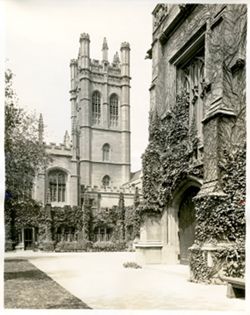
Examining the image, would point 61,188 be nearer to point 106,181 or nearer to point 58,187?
point 58,187

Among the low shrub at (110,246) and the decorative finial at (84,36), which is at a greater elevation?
the decorative finial at (84,36)

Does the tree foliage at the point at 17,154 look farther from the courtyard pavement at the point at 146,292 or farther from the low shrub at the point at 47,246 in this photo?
the low shrub at the point at 47,246

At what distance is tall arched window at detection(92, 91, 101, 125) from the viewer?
21069 millimetres

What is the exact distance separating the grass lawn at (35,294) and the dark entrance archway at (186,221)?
11.1ft

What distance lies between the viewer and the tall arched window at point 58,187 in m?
19.4

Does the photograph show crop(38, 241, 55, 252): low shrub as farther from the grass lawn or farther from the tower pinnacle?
the grass lawn

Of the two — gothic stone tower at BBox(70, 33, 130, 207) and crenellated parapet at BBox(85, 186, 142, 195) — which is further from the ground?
gothic stone tower at BBox(70, 33, 130, 207)

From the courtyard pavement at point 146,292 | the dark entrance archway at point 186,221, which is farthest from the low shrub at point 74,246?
the courtyard pavement at point 146,292

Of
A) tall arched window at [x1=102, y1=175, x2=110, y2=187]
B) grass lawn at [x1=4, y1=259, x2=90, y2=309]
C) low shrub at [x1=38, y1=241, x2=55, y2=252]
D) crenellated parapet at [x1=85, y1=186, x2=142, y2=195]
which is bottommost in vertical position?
low shrub at [x1=38, y1=241, x2=55, y2=252]

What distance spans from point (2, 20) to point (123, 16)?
180cm

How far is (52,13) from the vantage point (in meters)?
6.98

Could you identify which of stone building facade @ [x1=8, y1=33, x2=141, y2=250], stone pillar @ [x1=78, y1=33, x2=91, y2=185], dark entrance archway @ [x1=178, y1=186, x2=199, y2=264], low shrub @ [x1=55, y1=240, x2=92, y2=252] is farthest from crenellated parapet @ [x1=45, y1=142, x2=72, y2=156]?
low shrub @ [x1=55, y1=240, x2=92, y2=252]

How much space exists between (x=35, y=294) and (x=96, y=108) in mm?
16194

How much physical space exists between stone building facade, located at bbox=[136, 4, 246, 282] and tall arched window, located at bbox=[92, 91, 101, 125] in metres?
9.43
